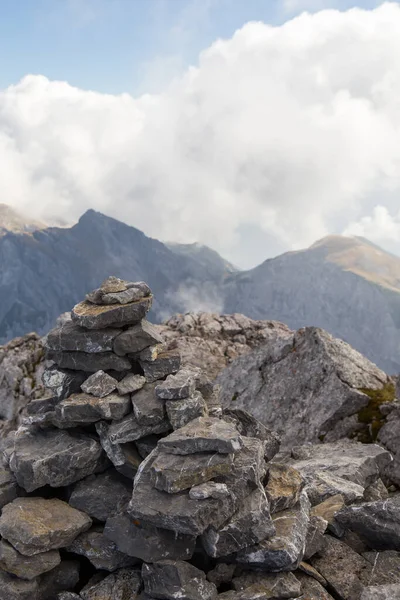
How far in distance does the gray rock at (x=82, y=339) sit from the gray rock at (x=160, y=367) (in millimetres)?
1577

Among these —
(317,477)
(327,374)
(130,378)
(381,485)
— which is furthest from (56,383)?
(327,374)

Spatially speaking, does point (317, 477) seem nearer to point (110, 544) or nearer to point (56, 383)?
point (110, 544)

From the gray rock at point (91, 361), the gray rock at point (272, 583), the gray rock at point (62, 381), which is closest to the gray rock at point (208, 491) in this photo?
the gray rock at point (272, 583)

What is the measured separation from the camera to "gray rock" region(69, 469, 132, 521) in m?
12.7

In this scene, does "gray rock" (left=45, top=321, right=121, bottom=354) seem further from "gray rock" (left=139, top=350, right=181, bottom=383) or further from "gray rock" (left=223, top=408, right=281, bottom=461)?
"gray rock" (left=223, top=408, right=281, bottom=461)

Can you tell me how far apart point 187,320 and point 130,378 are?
37.0m

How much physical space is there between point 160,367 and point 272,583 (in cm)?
749

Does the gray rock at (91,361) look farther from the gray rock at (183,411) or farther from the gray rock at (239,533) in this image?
the gray rock at (239,533)

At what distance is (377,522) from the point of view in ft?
41.4

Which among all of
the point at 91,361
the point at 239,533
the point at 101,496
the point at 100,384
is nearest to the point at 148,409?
the point at 100,384

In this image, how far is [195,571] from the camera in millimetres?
10766

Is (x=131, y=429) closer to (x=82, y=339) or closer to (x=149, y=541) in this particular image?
(x=149, y=541)

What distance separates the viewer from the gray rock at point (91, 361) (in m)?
15.1

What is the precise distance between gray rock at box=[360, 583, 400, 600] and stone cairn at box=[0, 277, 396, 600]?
51.3 inches
